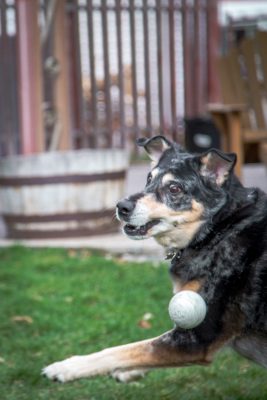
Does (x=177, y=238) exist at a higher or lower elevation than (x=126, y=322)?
higher

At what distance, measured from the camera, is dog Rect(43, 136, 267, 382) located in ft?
11.3

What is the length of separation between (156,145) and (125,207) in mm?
506

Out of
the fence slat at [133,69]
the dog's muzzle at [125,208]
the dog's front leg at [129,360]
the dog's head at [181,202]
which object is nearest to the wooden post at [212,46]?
the fence slat at [133,69]

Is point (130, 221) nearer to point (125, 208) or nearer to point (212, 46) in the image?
point (125, 208)

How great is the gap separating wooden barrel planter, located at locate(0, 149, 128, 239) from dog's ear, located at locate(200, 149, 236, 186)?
4.11 meters

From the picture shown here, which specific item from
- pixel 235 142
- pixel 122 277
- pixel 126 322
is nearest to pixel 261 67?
pixel 235 142

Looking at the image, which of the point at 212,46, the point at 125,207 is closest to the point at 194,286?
the point at 125,207

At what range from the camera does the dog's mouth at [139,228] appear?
12.0 feet

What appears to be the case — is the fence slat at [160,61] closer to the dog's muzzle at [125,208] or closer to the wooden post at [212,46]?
the wooden post at [212,46]

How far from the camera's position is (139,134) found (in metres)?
14.4

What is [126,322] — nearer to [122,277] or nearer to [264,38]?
[122,277]

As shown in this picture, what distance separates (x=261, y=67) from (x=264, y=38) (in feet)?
1.07

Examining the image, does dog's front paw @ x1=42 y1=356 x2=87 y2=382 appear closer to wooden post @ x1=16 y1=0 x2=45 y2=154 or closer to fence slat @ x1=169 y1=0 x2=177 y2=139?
wooden post @ x1=16 y1=0 x2=45 y2=154

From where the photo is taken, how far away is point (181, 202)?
363 cm
